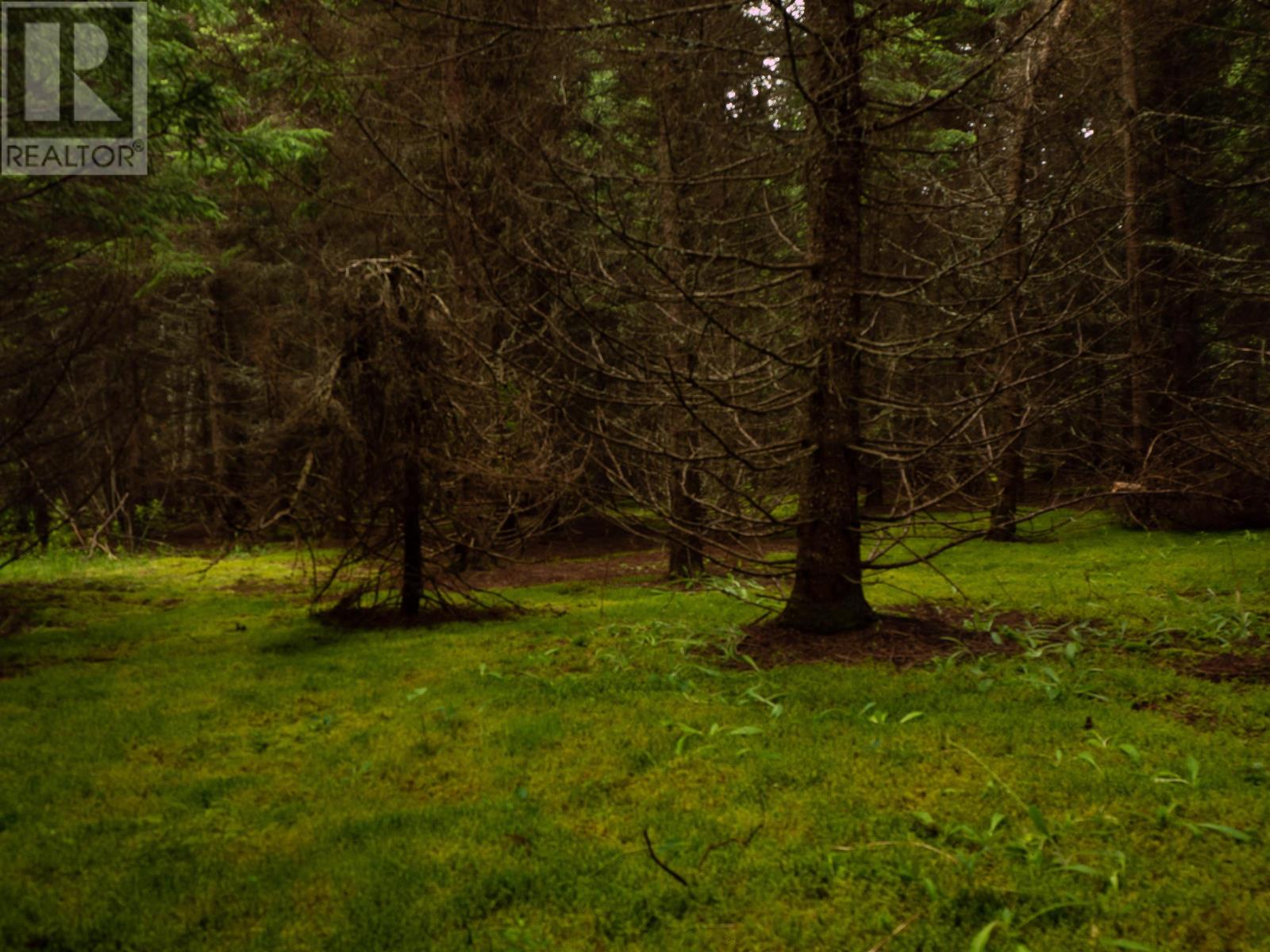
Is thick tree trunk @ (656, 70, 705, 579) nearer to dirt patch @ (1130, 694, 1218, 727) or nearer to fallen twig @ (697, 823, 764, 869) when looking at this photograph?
dirt patch @ (1130, 694, 1218, 727)

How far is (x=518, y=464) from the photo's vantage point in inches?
331

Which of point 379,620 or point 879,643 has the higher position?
point 879,643

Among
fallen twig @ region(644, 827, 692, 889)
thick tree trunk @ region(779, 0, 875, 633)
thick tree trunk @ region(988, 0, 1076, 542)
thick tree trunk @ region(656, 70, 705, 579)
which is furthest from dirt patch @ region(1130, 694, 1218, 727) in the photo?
thick tree trunk @ region(656, 70, 705, 579)

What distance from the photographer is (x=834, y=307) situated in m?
6.14

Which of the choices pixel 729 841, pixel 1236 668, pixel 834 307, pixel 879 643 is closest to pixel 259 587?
pixel 879 643

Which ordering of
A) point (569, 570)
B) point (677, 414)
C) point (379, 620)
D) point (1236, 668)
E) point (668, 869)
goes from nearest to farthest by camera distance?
point (668, 869) → point (1236, 668) → point (379, 620) → point (677, 414) → point (569, 570)

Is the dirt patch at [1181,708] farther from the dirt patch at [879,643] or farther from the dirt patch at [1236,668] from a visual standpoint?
the dirt patch at [879,643]

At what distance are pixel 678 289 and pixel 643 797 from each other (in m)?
3.04

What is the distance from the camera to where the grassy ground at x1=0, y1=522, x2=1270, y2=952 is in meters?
2.92

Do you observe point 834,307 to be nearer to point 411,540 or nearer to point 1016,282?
point 1016,282

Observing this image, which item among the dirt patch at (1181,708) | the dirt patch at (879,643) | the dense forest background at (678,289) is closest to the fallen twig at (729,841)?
the dense forest background at (678,289)

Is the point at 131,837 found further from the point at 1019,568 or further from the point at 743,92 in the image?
the point at 743,92

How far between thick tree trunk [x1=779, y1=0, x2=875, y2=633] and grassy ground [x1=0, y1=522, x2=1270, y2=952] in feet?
3.93

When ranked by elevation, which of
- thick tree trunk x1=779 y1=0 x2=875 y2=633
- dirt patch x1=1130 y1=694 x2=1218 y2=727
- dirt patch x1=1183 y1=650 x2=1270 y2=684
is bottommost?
dirt patch x1=1130 y1=694 x2=1218 y2=727
